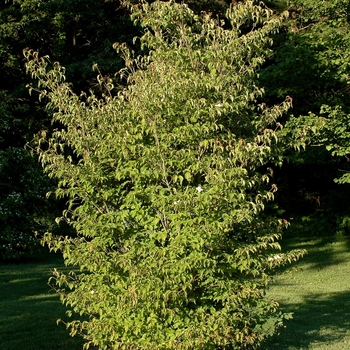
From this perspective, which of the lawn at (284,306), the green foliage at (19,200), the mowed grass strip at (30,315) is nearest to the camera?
the mowed grass strip at (30,315)

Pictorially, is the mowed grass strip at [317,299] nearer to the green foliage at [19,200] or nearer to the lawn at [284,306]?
the lawn at [284,306]

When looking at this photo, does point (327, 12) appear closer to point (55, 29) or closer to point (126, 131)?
point (55, 29)

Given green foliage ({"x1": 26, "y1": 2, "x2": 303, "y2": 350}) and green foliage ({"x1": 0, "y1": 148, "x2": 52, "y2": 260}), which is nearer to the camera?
green foliage ({"x1": 26, "y1": 2, "x2": 303, "y2": 350})

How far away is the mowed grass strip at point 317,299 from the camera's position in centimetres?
777

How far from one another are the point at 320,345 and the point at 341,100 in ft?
34.6

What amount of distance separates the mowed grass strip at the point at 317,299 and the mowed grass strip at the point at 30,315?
2.87m

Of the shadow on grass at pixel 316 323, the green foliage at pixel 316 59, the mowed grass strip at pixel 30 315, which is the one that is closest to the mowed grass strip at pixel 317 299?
the shadow on grass at pixel 316 323

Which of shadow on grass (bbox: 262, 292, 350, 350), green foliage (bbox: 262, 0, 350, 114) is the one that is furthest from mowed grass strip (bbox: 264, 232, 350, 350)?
green foliage (bbox: 262, 0, 350, 114)

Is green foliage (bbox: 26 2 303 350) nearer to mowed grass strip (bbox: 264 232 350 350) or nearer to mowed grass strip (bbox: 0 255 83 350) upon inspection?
mowed grass strip (bbox: 264 232 350 350)

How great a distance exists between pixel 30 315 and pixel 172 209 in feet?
14.9

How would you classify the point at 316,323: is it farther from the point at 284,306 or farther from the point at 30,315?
the point at 30,315

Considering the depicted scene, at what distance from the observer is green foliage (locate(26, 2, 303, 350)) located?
5.23 metres

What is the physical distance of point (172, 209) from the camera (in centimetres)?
543

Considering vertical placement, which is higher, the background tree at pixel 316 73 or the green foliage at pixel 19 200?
the background tree at pixel 316 73
